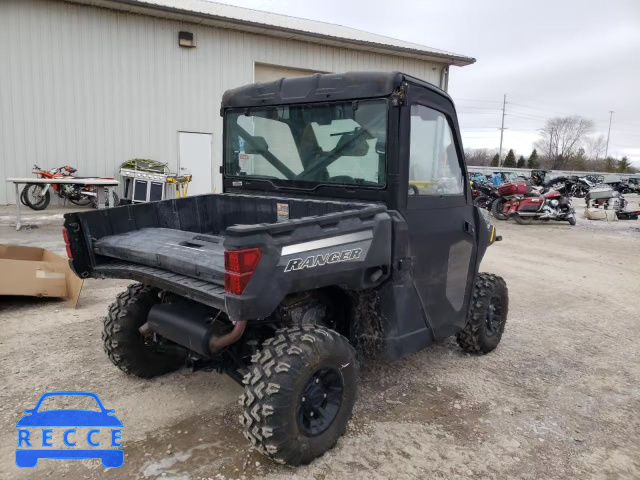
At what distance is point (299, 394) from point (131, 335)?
4.96 ft

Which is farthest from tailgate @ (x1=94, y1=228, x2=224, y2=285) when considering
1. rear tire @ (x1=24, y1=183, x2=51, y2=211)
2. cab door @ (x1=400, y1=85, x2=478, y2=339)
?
rear tire @ (x1=24, y1=183, x2=51, y2=211)

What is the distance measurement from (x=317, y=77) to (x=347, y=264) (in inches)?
53.7

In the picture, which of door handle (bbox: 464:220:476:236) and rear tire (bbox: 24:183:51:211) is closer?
door handle (bbox: 464:220:476:236)

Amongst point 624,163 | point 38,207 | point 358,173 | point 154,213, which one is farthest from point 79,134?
point 624,163

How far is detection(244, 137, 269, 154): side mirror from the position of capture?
3723 mm

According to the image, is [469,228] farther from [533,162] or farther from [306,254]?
[533,162]

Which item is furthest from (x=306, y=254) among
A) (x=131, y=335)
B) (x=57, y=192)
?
(x=57, y=192)

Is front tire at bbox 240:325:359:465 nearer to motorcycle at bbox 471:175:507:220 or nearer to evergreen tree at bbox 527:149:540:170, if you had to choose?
motorcycle at bbox 471:175:507:220

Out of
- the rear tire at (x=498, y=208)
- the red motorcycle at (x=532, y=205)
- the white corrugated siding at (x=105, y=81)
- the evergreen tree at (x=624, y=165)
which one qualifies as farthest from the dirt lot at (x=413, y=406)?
the evergreen tree at (x=624, y=165)

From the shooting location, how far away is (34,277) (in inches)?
199

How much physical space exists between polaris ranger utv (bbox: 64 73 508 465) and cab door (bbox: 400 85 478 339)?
0.05ft

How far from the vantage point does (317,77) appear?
3.33 m

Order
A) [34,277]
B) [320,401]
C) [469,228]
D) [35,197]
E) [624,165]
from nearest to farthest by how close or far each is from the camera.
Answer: [320,401] < [469,228] < [34,277] < [35,197] < [624,165]

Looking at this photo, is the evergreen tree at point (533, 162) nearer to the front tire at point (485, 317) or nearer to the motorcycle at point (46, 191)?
the motorcycle at point (46, 191)
